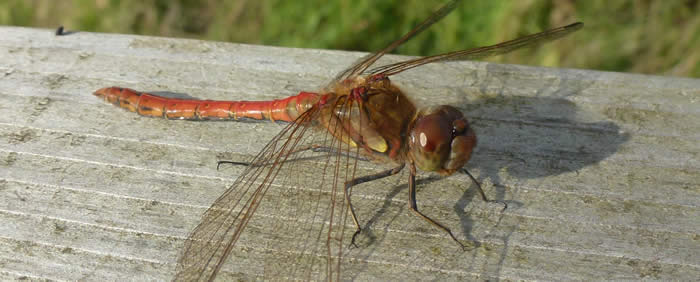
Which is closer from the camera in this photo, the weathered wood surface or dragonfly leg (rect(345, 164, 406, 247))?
the weathered wood surface

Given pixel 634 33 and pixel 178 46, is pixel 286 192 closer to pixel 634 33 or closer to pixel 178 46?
pixel 178 46

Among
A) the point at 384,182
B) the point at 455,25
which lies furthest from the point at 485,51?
the point at 455,25

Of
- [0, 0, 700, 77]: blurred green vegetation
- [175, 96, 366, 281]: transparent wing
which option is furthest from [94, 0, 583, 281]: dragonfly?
[0, 0, 700, 77]: blurred green vegetation

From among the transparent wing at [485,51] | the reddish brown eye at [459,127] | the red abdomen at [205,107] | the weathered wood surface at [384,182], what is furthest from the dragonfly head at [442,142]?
the red abdomen at [205,107]

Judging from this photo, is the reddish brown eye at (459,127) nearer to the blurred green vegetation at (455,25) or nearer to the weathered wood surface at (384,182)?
the weathered wood surface at (384,182)

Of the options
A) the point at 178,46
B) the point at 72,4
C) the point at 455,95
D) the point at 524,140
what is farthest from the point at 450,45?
the point at 72,4

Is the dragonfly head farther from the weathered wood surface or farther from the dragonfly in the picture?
the weathered wood surface

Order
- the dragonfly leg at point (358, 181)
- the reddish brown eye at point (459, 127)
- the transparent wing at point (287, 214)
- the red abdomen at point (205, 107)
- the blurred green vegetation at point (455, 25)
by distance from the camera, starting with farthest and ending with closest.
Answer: the blurred green vegetation at point (455, 25) → the red abdomen at point (205, 107) → the reddish brown eye at point (459, 127) → the dragonfly leg at point (358, 181) → the transparent wing at point (287, 214)
